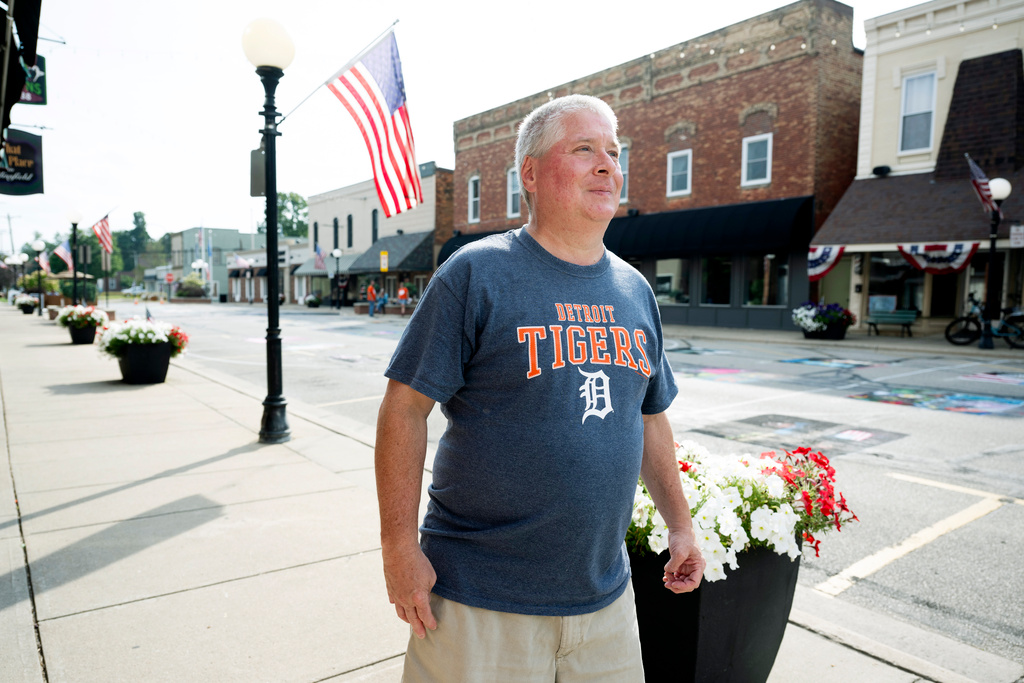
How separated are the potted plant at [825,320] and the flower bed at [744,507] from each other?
Result: 1755 centimetres

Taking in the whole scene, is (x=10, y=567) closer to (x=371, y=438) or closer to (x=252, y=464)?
(x=252, y=464)

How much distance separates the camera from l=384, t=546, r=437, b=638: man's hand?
1.69m

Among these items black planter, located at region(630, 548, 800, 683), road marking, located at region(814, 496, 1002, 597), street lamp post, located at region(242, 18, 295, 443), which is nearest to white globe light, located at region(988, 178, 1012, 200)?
road marking, located at region(814, 496, 1002, 597)

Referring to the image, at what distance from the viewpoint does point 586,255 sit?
1.89m

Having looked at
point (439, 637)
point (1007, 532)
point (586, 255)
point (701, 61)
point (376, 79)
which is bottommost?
point (1007, 532)

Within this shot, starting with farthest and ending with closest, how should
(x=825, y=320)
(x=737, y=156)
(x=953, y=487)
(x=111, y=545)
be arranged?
(x=737, y=156)
(x=825, y=320)
(x=953, y=487)
(x=111, y=545)

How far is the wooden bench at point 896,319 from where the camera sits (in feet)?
62.5

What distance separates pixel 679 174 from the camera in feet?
79.3

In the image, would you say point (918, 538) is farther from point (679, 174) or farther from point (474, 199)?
point (474, 199)

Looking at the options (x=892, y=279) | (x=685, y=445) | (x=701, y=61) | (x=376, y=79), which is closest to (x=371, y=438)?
(x=376, y=79)

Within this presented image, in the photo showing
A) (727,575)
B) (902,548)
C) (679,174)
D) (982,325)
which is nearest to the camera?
(727,575)

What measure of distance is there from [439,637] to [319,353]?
51.9ft

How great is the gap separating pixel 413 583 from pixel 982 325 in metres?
19.0

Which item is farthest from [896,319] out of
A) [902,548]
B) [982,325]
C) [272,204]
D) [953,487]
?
[272,204]
